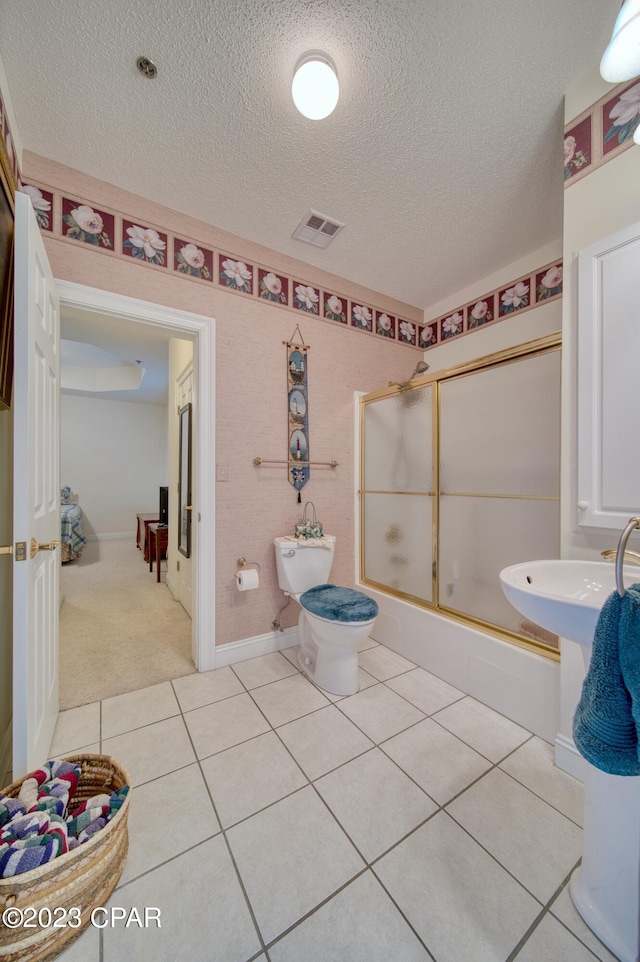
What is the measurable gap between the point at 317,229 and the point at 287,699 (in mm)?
2649

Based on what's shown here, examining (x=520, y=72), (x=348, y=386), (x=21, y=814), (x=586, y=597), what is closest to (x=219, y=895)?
(x=21, y=814)

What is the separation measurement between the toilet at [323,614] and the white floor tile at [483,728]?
49 cm

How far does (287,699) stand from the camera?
1.78 m

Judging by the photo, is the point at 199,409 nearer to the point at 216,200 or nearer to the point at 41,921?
the point at 216,200

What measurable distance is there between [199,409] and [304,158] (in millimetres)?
1328

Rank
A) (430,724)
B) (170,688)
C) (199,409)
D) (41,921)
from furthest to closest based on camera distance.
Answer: (199,409)
(170,688)
(430,724)
(41,921)

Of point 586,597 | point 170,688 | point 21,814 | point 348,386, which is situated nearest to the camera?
point 21,814

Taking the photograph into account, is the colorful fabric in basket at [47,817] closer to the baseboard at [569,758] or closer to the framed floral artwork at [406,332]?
the baseboard at [569,758]

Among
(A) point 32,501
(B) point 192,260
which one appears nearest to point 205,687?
(A) point 32,501

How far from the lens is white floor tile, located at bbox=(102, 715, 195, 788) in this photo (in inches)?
53.1

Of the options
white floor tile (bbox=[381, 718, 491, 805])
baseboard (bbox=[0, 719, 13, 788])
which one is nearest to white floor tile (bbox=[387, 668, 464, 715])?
white floor tile (bbox=[381, 718, 491, 805])

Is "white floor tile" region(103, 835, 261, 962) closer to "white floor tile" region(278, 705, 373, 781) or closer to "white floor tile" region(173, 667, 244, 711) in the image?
"white floor tile" region(278, 705, 373, 781)

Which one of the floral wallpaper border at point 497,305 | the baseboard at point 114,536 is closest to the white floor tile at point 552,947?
the floral wallpaper border at point 497,305

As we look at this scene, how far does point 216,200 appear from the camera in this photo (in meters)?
1.88
